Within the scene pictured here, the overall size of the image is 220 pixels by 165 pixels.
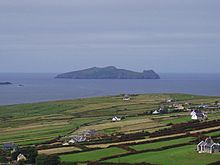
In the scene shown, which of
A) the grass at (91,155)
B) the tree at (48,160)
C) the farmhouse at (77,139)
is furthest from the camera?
the farmhouse at (77,139)

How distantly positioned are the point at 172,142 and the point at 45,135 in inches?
919

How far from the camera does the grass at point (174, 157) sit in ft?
114

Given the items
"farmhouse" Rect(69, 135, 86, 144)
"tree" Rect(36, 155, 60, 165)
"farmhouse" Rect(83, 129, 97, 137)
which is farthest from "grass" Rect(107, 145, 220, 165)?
"farmhouse" Rect(83, 129, 97, 137)

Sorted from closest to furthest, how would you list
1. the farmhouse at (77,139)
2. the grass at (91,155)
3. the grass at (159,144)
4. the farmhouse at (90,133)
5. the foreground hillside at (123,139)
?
the foreground hillside at (123,139) < the grass at (91,155) < the grass at (159,144) < the farmhouse at (77,139) < the farmhouse at (90,133)

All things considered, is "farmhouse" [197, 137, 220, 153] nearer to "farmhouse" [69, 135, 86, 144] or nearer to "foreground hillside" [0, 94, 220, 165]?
"foreground hillside" [0, 94, 220, 165]

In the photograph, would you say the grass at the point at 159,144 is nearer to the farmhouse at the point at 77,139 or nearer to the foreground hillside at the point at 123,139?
the foreground hillside at the point at 123,139

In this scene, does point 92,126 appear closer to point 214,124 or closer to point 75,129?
point 75,129

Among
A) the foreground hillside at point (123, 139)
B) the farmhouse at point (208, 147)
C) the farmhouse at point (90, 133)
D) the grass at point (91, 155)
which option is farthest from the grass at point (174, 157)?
the farmhouse at point (90, 133)

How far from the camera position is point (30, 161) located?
42000 mm

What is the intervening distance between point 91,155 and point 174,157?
827 cm

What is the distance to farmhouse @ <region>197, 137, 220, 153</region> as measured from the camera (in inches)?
1512

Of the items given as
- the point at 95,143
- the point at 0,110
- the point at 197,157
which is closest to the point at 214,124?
the point at 95,143

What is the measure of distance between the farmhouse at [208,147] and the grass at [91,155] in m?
7.09

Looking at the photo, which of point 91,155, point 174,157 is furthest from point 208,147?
point 91,155
